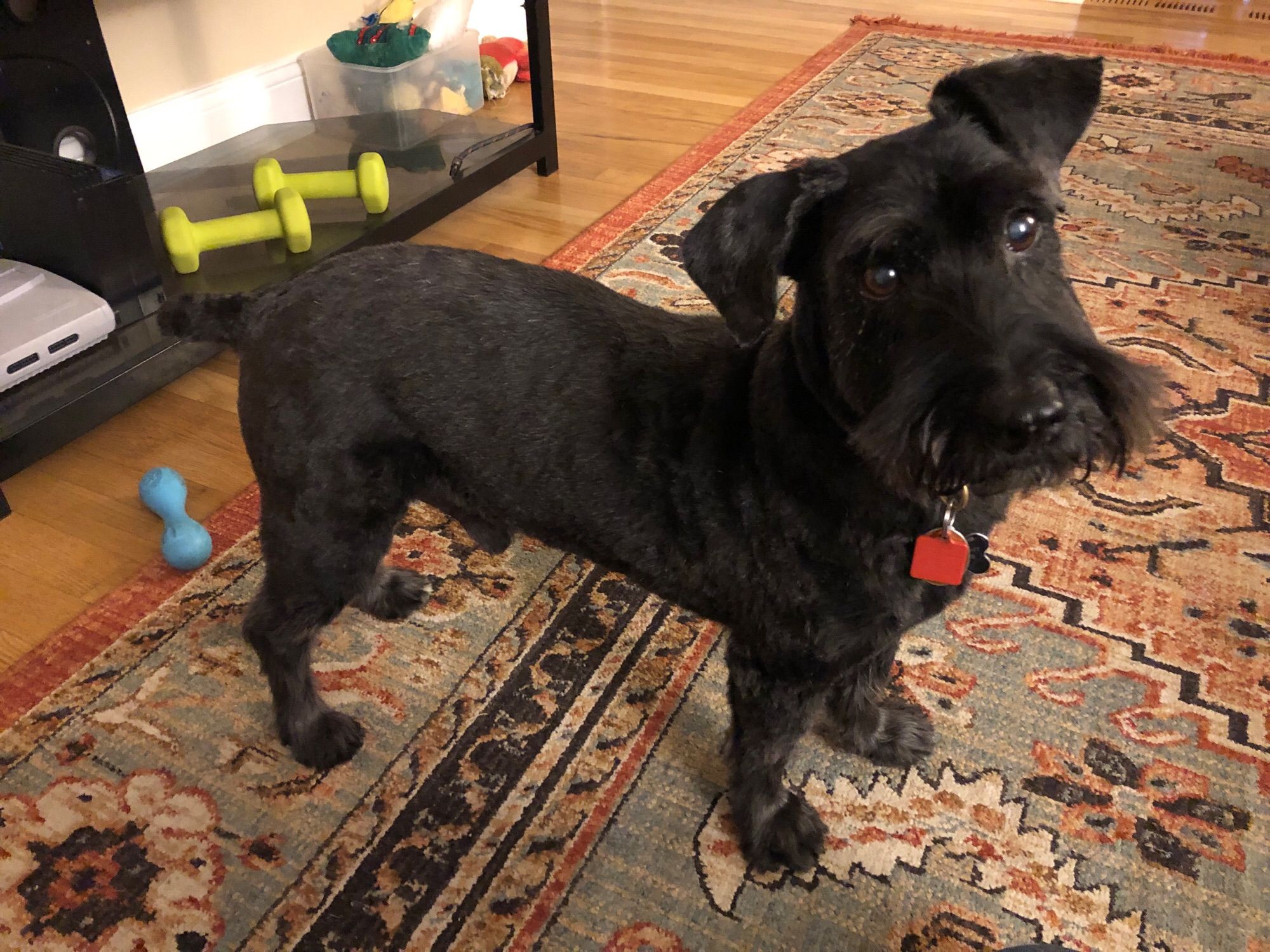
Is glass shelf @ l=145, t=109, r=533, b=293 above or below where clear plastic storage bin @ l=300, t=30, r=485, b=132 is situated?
below

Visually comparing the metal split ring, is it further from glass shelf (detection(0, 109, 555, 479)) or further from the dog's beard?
glass shelf (detection(0, 109, 555, 479))

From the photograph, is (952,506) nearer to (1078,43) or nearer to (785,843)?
(785,843)

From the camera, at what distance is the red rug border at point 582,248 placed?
5.76 feet

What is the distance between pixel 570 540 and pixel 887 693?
69 centimetres

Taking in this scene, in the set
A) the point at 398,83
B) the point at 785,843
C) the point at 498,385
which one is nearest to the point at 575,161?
the point at 398,83

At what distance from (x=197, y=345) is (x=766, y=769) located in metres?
1.93

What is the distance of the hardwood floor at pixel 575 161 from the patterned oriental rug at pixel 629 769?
0.16 m

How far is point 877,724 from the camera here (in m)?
1.57

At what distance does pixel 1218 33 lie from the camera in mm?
4785

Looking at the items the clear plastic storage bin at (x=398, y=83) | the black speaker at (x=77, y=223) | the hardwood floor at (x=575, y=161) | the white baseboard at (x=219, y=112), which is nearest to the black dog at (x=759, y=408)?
the hardwood floor at (x=575, y=161)

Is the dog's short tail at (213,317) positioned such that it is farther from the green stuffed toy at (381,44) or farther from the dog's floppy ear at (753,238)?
the green stuffed toy at (381,44)

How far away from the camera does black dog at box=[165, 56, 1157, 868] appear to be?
3.35ft

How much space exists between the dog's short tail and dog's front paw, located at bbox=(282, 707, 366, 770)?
0.69 metres

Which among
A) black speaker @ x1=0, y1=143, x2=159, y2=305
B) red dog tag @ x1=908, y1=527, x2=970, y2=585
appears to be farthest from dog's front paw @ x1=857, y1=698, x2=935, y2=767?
black speaker @ x1=0, y1=143, x2=159, y2=305
